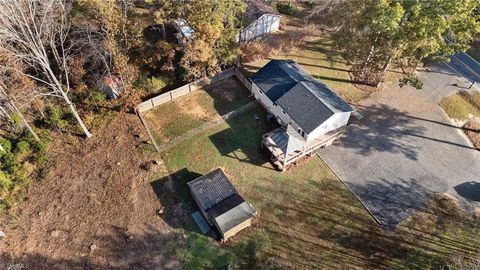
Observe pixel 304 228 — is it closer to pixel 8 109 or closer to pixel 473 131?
pixel 473 131

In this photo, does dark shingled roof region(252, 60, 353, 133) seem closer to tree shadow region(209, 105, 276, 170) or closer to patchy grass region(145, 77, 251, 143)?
tree shadow region(209, 105, 276, 170)

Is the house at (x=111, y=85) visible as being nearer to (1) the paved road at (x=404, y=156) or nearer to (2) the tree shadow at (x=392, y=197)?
(1) the paved road at (x=404, y=156)

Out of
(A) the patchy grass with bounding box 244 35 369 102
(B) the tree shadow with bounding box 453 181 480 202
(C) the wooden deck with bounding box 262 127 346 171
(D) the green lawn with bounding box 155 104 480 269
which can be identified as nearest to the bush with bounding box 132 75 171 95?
(D) the green lawn with bounding box 155 104 480 269

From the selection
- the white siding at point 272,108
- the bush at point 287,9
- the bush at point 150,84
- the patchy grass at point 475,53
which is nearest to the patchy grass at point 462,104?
the patchy grass at point 475,53

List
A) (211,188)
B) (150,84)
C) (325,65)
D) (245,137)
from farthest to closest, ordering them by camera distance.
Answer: (325,65)
(150,84)
(245,137)
(211,188)

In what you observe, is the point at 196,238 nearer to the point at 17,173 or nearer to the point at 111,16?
the point at 17,173

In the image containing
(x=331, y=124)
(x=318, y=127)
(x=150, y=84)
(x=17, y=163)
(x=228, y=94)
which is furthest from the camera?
(x=228, y=94)

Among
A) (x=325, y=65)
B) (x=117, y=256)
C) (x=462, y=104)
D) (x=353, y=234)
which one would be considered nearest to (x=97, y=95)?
(x=117, y=256)

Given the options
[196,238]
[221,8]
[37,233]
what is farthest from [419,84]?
[37,233]
